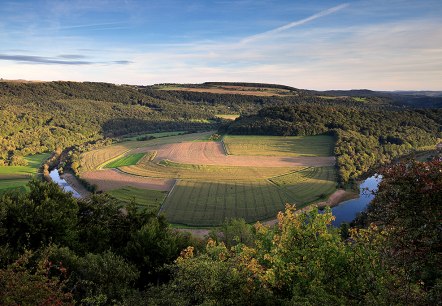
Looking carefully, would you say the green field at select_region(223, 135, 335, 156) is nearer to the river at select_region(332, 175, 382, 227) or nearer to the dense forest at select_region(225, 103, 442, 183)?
the dense forest at select_region(225, 103, 442, 183)

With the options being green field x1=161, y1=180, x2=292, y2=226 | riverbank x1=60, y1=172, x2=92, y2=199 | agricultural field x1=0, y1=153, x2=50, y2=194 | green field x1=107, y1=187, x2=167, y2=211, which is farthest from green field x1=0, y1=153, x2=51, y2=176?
green field x1=161, y1=180, x2=292, y2=226

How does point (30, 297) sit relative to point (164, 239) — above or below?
above

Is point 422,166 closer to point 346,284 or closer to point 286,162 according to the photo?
point 346,284

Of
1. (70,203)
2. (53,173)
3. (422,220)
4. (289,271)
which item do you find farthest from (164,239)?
(53,173)

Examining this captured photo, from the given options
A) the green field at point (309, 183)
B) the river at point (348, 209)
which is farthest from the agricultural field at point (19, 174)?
the river at point (348, 209)

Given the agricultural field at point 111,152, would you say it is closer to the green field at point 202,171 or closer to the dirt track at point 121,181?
the dirt track at point 121,181

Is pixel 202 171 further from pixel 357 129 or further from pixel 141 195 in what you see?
pixel 357 129

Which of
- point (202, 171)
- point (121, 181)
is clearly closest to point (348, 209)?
point (202, 171)
